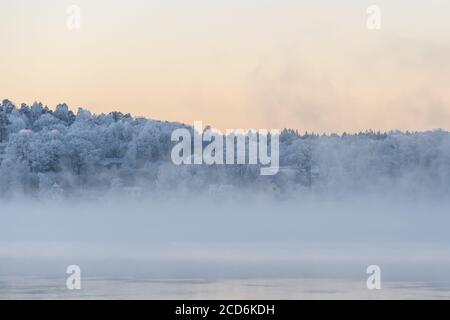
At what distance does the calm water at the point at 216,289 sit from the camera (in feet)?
83.9

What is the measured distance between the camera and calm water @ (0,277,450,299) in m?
25.6

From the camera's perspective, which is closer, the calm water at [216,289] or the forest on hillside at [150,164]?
the calm water at [216,289]

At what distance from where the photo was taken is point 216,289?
26500mm

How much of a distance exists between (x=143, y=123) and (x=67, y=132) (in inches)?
187

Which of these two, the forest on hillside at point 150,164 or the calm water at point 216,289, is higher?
the forest on hillside at point 150,164

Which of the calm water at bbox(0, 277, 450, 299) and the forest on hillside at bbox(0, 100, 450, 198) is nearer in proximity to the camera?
the calm water at bbox(0, 277, 450, 299)

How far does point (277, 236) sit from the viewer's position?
4512cm

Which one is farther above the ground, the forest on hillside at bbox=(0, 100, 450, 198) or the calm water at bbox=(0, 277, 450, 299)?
the forest on hillside at bbox=(0, 100, 450, 198)

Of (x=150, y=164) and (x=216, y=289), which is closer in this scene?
(x=216, y=289)
